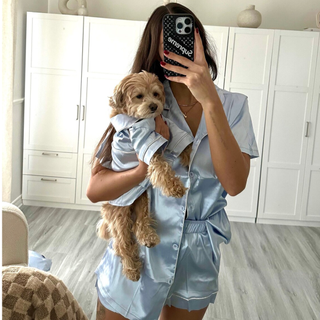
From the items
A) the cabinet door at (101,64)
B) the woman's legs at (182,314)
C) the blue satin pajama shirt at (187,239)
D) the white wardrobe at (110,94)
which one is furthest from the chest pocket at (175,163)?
the white wardrobe at (110,94)

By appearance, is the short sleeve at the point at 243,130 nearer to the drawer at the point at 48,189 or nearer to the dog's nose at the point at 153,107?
the dog's nose at the point at 153,107

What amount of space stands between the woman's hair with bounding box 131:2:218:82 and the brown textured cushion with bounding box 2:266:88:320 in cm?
67

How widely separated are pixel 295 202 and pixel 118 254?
11.3 ft

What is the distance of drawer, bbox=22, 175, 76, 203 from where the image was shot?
4.30m

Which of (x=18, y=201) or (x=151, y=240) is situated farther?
(x=18, y=201)

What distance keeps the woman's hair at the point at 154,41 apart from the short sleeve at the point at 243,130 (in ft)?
0.69

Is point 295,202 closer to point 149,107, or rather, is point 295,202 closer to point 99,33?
point 99,33

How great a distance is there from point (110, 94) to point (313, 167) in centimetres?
213

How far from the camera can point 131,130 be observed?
1.14m

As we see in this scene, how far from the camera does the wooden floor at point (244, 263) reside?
2605mm

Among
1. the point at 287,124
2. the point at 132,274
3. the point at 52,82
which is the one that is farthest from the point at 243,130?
the point at 52,82

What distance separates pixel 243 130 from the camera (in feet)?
3.75

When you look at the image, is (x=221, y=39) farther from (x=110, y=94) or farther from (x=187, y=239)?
(x=187, y=239)

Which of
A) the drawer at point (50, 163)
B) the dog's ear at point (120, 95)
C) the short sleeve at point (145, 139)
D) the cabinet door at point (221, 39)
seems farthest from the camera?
the drawer at point (50, 163)
